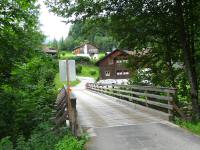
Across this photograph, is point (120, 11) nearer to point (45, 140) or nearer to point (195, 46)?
point (195, 46)

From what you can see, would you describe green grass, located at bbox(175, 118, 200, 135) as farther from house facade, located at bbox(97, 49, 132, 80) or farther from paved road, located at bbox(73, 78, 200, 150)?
house facade, located at bbox(97, 49, 132, 80)

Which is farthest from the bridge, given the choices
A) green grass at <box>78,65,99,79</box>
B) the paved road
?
green grass at <box>78,65,99,79</box>

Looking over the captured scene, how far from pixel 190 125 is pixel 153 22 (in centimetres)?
433

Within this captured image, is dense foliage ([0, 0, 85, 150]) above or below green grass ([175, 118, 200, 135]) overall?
above

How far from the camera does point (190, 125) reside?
36.4ft

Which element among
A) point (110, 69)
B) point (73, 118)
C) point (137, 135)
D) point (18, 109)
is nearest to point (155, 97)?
point (137, 135)

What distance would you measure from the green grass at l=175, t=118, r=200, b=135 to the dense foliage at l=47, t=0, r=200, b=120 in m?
0.90

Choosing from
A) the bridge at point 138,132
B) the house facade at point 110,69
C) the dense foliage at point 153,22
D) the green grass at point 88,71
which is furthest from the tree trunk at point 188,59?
the green grass at point 88,71

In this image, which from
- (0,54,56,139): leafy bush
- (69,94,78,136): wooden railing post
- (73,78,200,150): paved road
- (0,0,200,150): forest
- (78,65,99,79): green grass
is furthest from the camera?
(78,65,99,79): green grass

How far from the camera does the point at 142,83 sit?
18766 millimetres

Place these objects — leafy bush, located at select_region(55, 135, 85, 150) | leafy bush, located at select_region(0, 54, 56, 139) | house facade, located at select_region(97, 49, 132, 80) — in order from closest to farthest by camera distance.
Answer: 1. leafy bush, located at select_region(55, 135, 85, 150)
2. leafy bush, located at select_region(0, 54, 56, 139)
3. house facade, located at select_region(97, 49, 132, 80)

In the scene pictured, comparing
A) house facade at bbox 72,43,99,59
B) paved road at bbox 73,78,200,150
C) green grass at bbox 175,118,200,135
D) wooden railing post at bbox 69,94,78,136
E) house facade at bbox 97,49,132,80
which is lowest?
paved road at bbox 73,78,200,150

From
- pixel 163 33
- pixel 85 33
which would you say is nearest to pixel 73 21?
pixel 85 33

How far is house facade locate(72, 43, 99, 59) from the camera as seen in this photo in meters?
133
